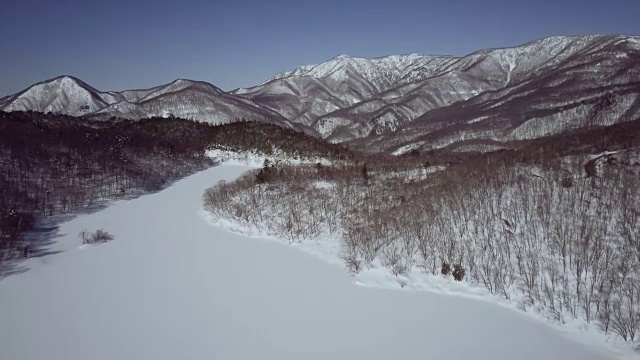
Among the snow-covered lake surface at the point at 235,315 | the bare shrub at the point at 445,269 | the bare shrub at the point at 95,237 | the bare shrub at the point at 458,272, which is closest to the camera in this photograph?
the snow-covered lake surface at the point at 235,315

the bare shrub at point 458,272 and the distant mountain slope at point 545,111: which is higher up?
the distant mountain slope at point 545,111

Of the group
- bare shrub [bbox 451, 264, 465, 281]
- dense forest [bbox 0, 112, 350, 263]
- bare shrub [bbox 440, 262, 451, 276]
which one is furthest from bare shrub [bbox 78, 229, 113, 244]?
bare shrub [bbox 451, 264, 465, 281]

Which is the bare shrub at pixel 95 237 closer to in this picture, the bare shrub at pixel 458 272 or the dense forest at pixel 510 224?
the dense forest at pixel 510 224

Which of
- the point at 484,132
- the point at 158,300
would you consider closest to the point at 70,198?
the point at 158,300

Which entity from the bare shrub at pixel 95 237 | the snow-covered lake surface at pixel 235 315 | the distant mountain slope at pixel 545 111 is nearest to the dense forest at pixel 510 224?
the snow-covered lake surface at pixel 235 315

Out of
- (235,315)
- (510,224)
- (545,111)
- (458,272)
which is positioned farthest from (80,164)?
(545,111)

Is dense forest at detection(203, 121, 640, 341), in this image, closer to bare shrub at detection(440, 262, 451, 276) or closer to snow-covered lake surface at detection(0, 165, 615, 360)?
bare shrub at detection(440, 262, 451, 276)
